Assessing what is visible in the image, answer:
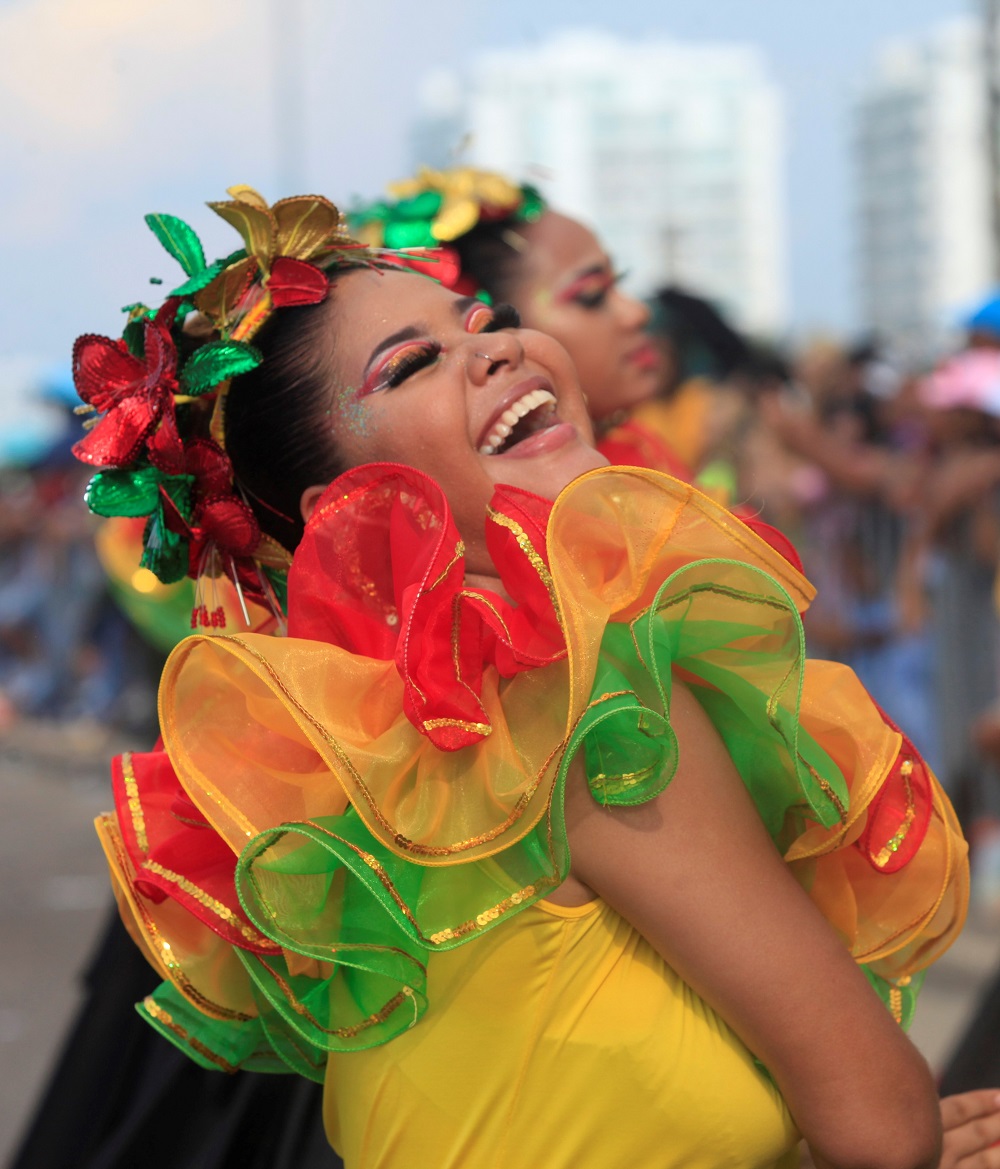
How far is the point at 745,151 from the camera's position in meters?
63.1

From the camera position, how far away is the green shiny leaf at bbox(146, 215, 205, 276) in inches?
70.6

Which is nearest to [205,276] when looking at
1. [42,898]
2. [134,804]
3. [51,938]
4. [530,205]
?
[134,804]

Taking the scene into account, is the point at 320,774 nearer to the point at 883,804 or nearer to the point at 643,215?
the point at 883,804

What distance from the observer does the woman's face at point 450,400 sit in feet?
5.18

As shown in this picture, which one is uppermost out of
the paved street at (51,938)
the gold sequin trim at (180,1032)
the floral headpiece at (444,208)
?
the floral headpiece at (444,208)

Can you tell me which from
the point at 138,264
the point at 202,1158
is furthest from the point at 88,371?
the point at 202,1158

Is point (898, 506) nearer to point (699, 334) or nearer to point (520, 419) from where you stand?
point (699, 334)

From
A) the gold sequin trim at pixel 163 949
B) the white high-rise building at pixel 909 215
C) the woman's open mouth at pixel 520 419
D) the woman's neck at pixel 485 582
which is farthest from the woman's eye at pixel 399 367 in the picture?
the white high-rise building at pixel 909 215

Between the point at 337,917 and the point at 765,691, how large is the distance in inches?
19.1

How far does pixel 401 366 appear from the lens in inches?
63.6

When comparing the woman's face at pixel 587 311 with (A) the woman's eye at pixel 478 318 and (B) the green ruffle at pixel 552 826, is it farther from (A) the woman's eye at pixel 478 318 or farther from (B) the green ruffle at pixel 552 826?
(B) the green ruffle at pixel 552 826

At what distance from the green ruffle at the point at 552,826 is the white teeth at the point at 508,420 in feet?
0.98

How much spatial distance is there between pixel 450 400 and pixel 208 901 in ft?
1.95

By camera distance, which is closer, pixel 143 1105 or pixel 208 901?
pixel 208 901
